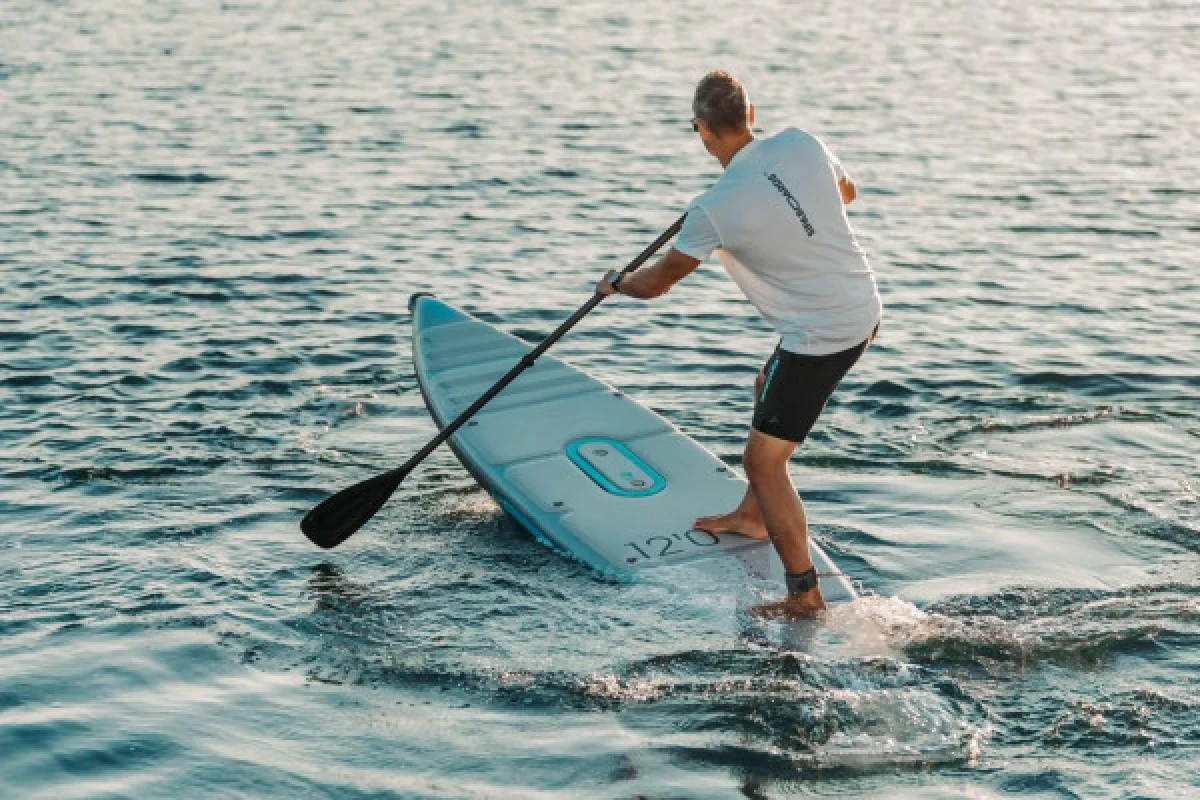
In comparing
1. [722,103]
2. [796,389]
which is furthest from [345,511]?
[722,103]

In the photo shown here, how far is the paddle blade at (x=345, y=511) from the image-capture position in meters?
7.92

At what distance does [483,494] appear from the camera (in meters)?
8.89

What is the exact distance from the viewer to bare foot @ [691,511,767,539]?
25.4ft

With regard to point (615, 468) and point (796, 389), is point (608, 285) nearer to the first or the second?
point (796, 389)

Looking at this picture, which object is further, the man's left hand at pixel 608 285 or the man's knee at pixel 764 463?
the man's left hand at pixel 608 285

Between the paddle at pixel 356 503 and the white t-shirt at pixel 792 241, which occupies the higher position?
the white t-shirt at pixel 792 241

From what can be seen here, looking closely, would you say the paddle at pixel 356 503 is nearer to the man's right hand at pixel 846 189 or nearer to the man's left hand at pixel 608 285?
the man's left hand at pixel 608 285

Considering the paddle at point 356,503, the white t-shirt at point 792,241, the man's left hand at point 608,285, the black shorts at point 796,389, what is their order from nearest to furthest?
the white t-shirt at point 792,241, the black shorts at point 796,389, the man's left hand at point 608,285, the paddle at point 356,503

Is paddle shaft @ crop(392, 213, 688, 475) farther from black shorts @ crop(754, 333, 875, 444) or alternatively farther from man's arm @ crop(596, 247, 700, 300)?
black shorts @ crop(754, 333, 875, 444)

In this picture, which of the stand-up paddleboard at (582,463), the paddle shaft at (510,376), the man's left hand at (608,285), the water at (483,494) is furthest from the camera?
the stand-up paddleboard at (582,463)

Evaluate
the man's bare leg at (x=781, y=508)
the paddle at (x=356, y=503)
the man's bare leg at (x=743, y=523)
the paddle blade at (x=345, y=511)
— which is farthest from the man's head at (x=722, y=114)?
the paddle blade at (x=345, y=511)

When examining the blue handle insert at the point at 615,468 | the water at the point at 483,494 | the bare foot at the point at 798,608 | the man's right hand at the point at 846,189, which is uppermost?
the man's right hand at the point at 846,189

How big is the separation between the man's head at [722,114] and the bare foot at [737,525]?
189 cm

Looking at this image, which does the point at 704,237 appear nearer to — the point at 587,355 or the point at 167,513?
the point at 167,513
